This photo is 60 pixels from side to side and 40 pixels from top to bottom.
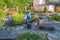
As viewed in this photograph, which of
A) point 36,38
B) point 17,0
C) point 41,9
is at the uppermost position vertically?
point 17,0

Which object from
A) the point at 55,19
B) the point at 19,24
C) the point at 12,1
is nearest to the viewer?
the point at 12,1

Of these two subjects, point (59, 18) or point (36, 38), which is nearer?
point (36, 38)

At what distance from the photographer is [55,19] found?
43.1 feet

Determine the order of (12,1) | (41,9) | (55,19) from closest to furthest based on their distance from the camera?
(12,1) → (55,19) → (41,9)

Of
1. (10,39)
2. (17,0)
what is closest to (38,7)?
(10,39)

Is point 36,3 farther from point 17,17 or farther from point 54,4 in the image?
point 17,17

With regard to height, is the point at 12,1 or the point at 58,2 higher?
the point at 12,1

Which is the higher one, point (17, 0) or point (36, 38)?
point (17, 0)

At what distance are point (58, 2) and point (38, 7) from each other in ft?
7.51

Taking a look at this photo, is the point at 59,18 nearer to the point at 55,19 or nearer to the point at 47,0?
the point at 55,19

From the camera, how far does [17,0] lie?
532 centimetres

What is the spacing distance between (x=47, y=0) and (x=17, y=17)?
36.3 feet

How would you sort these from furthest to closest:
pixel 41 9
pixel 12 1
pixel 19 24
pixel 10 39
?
pixel 41 9
pixel 19 24
pixel 10 39
pixel 12 1

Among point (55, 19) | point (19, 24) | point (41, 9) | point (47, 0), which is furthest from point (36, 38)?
point (47, 0)
